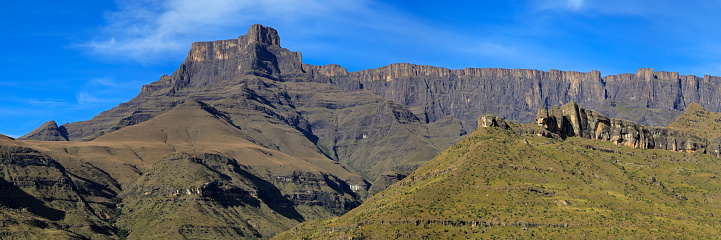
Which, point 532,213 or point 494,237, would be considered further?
point 532,213

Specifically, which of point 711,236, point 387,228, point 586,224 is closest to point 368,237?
point 387,228

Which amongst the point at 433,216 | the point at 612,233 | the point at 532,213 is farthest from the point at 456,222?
the point at 612,233

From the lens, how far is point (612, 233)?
622 feet

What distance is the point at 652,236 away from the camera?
190 meters

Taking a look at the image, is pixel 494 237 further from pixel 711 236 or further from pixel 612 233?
pixel 711 236

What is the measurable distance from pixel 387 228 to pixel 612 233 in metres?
52.2

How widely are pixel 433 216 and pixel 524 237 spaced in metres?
23.2

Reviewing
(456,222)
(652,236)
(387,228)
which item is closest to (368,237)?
(387,228)

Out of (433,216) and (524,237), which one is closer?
(524,237)

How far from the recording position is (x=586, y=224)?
195 metres

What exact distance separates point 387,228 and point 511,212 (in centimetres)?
3090

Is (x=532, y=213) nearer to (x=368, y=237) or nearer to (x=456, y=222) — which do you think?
(x=456, y=222)

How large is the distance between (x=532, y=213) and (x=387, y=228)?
1413 inches

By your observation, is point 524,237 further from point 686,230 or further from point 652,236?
point 686,230
